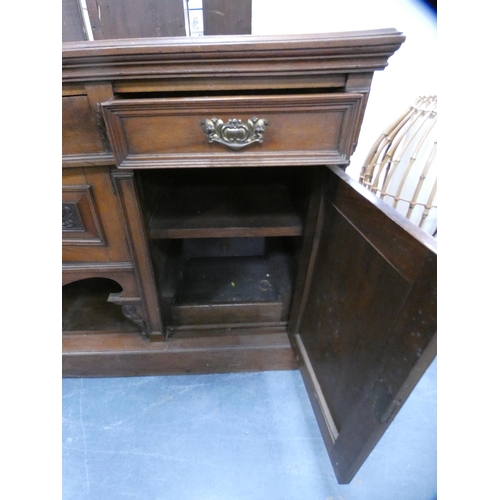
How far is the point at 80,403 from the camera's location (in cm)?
74

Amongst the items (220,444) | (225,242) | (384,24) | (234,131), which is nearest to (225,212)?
(234,131)

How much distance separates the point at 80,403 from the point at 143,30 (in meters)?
0.91

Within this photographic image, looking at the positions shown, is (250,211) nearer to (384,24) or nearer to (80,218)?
(80,218)

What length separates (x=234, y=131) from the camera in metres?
0.43

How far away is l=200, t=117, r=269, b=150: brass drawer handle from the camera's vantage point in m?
0.43

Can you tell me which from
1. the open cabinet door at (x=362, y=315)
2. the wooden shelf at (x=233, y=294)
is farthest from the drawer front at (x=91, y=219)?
the open cabinet door at (x=362, y=315)

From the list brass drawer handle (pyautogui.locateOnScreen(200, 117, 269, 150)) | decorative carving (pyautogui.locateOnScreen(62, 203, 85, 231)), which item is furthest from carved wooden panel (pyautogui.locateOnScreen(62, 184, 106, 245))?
brass drawer handle (pyautogui.locateOnScreen(200, 117, 269, 150))

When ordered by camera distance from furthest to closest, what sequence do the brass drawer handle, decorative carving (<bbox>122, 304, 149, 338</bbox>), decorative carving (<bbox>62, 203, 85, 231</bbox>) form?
decorative carving (<bbox>122, 304, 149, 338</bbox>) → decorative carving (<bbox>62, 203, 85, 231</bbox>) → the brass drawer handle

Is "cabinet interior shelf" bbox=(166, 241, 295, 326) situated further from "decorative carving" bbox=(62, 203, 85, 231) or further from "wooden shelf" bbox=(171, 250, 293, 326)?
"decorative carving" bbox=(62, 203, 85, 231)

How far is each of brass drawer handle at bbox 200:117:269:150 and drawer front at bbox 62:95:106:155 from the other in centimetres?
18

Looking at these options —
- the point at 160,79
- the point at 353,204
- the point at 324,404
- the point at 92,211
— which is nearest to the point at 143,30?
the point at 160,79

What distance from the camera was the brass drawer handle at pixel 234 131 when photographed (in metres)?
0.43

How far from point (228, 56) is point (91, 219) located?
1.24ft
